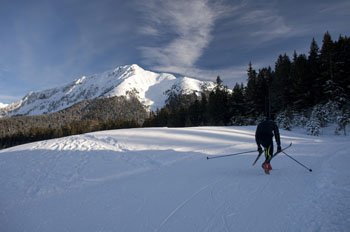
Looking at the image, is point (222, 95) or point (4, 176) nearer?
point (4, 176)

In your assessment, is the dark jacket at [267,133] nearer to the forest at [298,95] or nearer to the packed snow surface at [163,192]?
the packed snow surface at [163,192]

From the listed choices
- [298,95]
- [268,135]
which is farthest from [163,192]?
[298,95]

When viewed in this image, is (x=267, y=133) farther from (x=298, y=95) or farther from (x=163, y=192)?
(x=298, y=95)

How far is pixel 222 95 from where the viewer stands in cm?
6153

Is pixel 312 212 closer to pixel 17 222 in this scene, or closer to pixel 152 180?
pixel 152 180

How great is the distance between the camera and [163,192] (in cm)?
689

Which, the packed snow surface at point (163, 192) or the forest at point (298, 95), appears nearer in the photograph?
the packed snow surface at point (163, 192)

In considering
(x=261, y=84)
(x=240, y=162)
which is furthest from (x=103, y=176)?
(x=261, y=84)

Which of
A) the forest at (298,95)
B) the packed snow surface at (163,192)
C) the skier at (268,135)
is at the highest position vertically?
the forest at (298,95)

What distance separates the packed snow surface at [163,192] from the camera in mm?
4875

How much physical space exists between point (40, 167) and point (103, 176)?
2.68 metres

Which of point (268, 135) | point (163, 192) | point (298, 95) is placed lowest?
point (163, 192)

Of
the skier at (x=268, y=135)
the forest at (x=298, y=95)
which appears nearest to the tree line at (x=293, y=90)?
the forest at (x=298, y=95)

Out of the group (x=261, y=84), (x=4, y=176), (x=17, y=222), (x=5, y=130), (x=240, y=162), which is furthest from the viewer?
(x=5, y=130)
